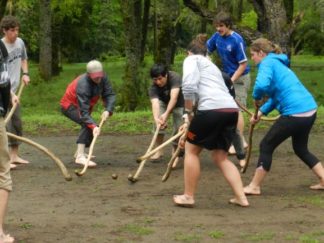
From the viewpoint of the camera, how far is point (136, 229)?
6059mm

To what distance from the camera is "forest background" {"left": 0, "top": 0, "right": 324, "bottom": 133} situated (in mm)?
15164

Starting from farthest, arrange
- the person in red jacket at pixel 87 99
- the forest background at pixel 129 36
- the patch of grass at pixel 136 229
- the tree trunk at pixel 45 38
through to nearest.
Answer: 1. the tree trunk at pixel 45 38
2. the forest background at pixel 129 36
3. the person in red jacket at pixel 87 99
4. the patch of grass at pixel 136 229

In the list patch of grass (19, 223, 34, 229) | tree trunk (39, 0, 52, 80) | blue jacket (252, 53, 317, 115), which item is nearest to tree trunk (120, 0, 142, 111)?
tree trunk (39, 0, 52, 80)

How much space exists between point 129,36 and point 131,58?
0.62 metres

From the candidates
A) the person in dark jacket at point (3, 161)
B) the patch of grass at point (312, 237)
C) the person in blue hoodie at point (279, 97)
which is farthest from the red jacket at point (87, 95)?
the patch of grass at point (312, 237)

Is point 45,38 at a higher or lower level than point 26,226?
lower

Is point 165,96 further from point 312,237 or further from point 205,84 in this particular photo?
point 312,237

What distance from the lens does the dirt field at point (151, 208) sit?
591cm

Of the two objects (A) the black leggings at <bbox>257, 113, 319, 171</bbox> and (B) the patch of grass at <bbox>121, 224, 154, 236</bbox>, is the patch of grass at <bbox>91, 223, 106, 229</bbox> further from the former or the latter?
(A) the black leggings at <bbox>257, 113, 319, 171</bbox>

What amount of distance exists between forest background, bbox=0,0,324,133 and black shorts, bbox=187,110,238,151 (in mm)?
5374

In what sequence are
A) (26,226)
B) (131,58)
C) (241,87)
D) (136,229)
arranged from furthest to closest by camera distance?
(131,58), (241,87), (26,226), (136,229)

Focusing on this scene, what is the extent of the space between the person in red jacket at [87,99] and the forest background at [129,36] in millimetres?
2772

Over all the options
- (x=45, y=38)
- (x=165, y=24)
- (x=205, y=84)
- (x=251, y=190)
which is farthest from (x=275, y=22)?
(x=45, y=38)

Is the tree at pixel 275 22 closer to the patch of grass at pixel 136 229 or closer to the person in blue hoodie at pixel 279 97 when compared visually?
the person in blue hoodie at pixel 279 97
